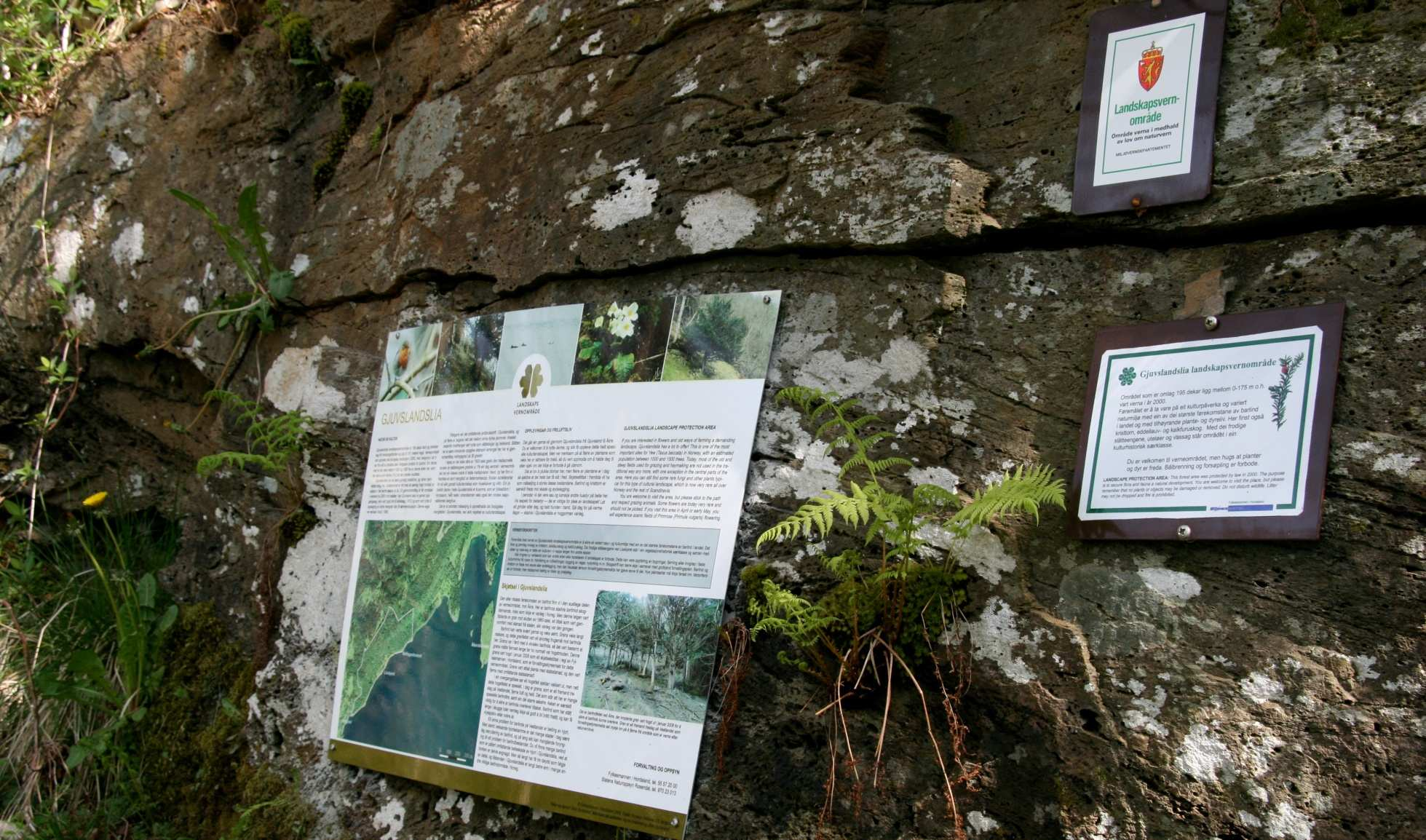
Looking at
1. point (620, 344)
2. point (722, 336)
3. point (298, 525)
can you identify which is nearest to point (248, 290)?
point (298, 525)

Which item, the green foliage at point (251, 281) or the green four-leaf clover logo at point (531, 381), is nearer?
the green four-leaf clover logo at point (531, 381)

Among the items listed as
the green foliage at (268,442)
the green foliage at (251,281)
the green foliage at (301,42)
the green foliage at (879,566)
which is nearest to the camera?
the green foliage at (879,566)

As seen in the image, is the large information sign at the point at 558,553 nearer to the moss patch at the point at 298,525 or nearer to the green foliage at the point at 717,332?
the green foliage at the point at 717,332

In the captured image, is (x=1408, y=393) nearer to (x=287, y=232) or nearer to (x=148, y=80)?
(x=287, y=232)

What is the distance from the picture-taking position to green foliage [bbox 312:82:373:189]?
4.26 meters

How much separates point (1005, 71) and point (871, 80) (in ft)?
1.22

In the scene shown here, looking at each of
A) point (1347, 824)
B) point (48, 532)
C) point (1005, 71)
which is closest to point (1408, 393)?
point (1347, 824)

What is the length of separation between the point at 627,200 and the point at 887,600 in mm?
1540

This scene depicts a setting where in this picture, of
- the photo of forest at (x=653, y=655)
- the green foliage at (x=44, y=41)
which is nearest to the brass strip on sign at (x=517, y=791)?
the photo of forest at (x=653, y=655)

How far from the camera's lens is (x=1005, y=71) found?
9.04 feet

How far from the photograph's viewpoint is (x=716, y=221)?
300 cm

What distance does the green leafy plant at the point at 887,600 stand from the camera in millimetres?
2248

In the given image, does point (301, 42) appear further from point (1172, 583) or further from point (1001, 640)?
point (1172, 583)

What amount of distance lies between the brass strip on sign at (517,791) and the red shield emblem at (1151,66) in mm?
2072
